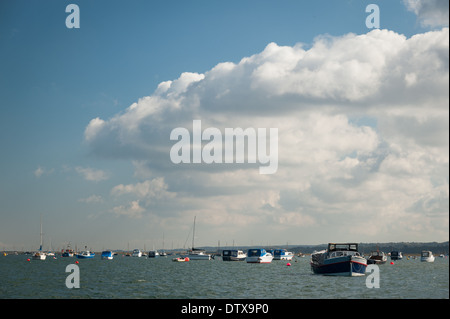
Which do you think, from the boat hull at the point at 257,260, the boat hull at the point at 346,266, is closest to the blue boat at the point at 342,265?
the boat hull at the point at 346,266

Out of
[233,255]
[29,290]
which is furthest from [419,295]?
[233,255]

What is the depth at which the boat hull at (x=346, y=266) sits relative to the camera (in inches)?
3029

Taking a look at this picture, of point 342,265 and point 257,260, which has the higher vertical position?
point 342,265

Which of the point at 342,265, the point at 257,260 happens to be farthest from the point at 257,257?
the point at 342,265

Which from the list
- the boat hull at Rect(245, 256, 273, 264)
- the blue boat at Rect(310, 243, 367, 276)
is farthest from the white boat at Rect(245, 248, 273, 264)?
the blue boat at Rect(310, 243, 367, 276)

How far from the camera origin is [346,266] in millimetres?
77375

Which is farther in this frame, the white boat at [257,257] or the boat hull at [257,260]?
the white boat at [257,257]

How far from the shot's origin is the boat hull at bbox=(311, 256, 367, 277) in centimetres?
7694

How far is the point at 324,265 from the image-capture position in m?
81.6

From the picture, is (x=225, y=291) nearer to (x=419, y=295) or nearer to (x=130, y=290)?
(x=130, y=290)

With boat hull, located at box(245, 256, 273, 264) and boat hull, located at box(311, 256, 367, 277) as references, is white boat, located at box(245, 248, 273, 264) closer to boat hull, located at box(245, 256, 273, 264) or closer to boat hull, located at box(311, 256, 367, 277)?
boat hull, located at box(245, 256, 273, 264)

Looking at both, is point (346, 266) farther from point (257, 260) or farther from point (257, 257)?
point (257, 257)

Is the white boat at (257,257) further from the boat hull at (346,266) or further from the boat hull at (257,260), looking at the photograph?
the boat hull at (346,266)
